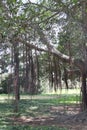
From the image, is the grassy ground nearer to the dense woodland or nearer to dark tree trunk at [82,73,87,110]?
the dense woodland

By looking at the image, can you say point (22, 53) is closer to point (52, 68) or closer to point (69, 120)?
point (52, 68)

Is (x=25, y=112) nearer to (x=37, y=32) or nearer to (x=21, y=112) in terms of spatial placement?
(x=21, y=112)

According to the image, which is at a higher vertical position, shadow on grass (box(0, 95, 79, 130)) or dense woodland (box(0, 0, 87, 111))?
dense woodland (box(0, 0, 87, 111))

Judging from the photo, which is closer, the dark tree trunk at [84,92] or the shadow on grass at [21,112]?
the shadow on grass at [21,112]

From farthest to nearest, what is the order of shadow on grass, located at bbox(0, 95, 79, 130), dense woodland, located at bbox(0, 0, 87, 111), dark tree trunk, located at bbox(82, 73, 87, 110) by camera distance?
dark tree trunk, located at bbox(82, 73, 87, 110) → dense woodland, located at bbox(0, 0, 87, 111) → shadow on grass, located at bbox(0, 95, 79, 130)

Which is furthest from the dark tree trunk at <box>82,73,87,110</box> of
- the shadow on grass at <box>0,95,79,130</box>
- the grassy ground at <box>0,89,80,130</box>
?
the shadow on grass at <box>0,95,79,130</box>

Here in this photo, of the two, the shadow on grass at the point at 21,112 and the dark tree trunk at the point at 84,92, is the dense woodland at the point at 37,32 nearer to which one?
the dark tree trunk at the point at 84,92

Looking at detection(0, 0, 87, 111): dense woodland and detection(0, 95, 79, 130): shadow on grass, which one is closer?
detection(0, 95, 79, 130): shadow on grass

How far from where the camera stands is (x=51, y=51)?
13078mm

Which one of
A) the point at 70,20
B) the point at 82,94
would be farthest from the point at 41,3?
the point at 82,94

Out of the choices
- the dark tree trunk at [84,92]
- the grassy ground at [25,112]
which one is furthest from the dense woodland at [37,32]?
the grassy ground at [25,112]

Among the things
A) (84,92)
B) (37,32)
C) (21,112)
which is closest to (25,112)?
(21,112)

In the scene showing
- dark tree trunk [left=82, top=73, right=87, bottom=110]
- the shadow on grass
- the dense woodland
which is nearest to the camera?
the shadow on grass

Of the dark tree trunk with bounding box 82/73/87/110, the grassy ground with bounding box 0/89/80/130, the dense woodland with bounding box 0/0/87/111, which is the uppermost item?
the dense woodland with bounding box 0/0/87/111
